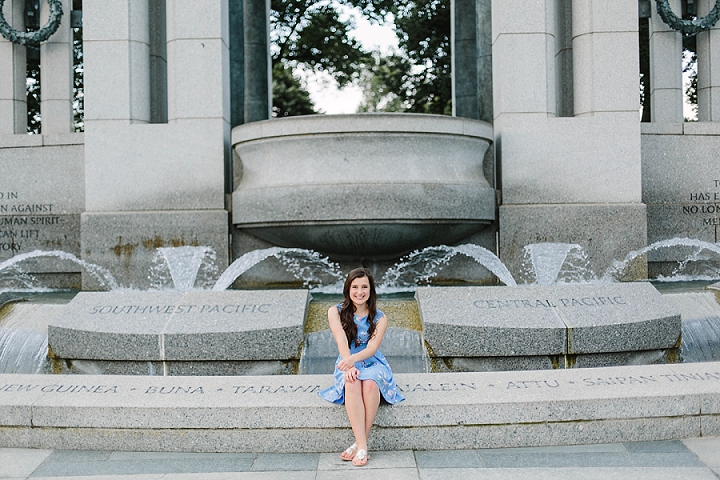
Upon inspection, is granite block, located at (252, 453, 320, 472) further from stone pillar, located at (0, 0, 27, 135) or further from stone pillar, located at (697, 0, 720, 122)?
stone pillar, located at (697, 0, 720, 122)

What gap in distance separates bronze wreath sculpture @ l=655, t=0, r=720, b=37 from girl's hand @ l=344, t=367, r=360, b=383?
1023cm

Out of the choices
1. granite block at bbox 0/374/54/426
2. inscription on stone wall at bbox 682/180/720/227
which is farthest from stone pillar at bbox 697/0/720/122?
granite block at bbox 0/374/54/426

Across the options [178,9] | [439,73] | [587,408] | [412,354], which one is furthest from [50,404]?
[439,73]

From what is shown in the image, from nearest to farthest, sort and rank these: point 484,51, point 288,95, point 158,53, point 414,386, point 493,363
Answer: point 414,386 → point 493,363 → point 158,53 → point 484,51 → point 288,95

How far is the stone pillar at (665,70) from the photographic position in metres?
13.2

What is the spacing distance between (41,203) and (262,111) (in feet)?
15.3

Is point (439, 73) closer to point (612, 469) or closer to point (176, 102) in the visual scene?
point (176, 102)

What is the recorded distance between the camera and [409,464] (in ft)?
15.1

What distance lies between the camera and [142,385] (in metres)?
5.44

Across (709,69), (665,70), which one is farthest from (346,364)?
(709,69)

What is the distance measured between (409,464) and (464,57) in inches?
465

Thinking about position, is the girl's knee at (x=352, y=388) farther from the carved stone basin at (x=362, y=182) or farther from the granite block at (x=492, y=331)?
the carved stone basin at (x=362, y=182)

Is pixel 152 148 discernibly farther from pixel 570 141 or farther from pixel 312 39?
pixel 312 39

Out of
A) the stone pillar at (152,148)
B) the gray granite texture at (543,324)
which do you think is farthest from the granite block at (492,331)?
the stone pillar at (152,148)
